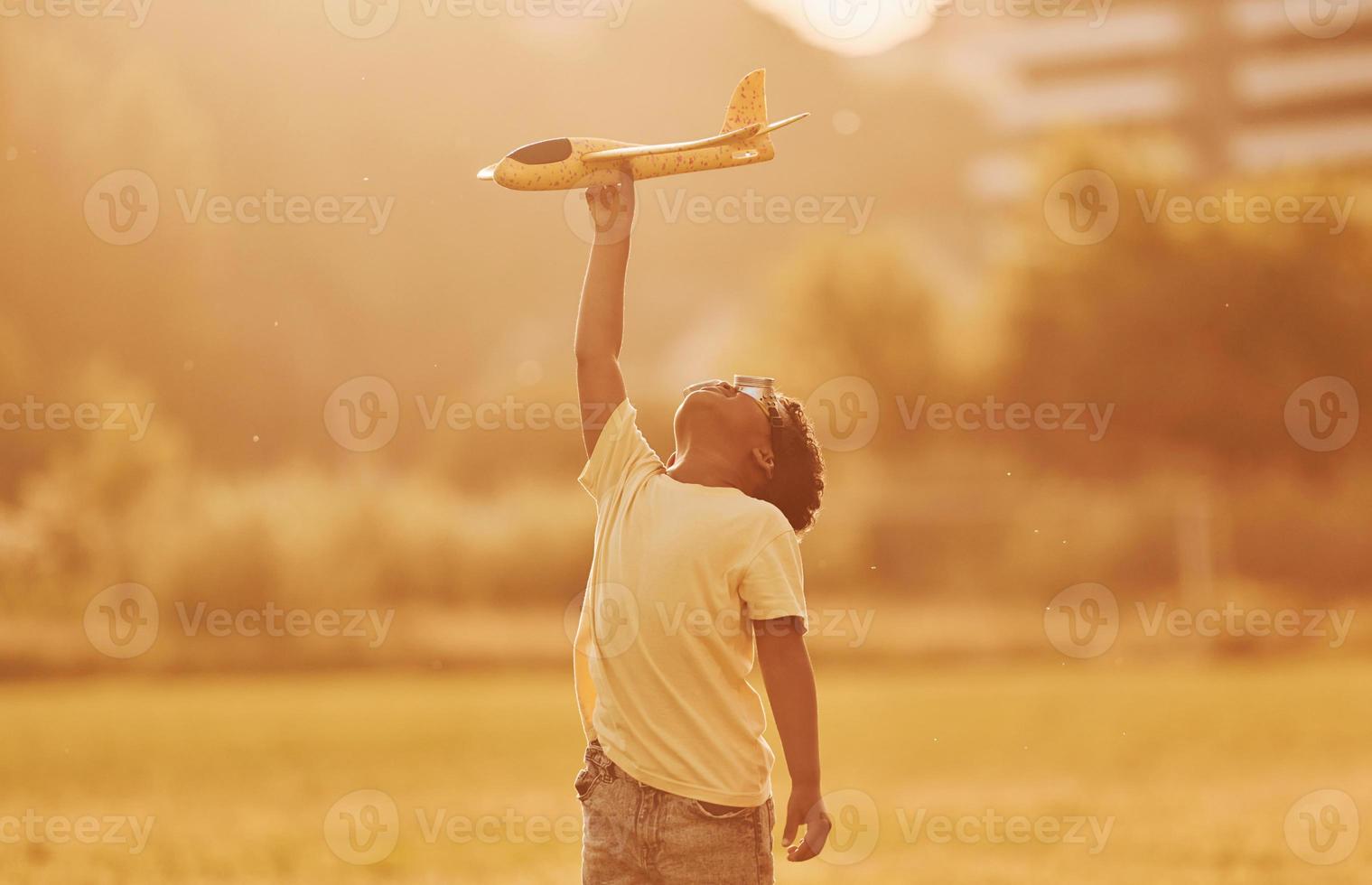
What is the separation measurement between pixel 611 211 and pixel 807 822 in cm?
88

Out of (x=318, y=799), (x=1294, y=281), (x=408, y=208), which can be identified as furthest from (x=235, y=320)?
(x=1294, y=281)

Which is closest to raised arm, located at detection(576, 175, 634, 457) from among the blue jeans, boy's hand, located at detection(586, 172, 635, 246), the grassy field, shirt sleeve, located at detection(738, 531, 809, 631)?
boy's hand, located at detection(586, 172, 635, 246)

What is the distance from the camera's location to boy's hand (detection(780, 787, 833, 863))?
4.68 ft

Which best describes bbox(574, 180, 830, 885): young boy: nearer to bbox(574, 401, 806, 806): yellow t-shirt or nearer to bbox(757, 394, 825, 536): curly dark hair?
bbox(574, 401, 806, 806): yellow t-shirt

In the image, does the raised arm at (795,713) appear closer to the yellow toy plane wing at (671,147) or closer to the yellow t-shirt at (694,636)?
the yellow t-shirt at (694,636)

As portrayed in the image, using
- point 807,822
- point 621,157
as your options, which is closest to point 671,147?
point 621,157

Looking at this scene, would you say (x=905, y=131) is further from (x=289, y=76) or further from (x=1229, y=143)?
(x=289, y=76)

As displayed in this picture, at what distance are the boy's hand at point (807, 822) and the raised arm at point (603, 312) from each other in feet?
1.76

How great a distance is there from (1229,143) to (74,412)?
15.5 meters

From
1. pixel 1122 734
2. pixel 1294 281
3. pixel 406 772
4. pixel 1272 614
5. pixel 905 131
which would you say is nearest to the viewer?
pixel 406 772

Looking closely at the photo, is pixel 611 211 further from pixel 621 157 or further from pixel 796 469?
pixel 796 469

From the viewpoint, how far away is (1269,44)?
1599 cm

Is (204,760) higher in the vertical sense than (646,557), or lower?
lower

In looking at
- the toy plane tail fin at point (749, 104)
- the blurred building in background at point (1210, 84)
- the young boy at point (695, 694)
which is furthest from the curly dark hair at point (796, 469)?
the blurred building in background at point (1210, 84)
